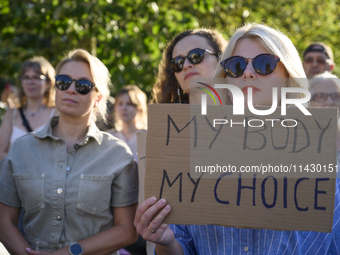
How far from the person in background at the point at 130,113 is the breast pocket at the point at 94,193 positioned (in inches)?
104

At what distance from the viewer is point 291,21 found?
36.7ft

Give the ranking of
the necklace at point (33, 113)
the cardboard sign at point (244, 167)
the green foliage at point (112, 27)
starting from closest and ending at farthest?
the cardboard sign at point (244, 167) → the necklace at point (33, 113) → the green foliage at point (112, 27)

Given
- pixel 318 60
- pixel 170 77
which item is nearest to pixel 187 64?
pixel 170 77

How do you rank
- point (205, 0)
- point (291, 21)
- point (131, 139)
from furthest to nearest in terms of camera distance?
point (291, 21) < point (205, 0) < point (131, 139)

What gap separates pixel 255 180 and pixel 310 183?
0.20 metres

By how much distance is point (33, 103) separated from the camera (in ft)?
12.6

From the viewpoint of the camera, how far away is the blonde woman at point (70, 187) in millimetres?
2059

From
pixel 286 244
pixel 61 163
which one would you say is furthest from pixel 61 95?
pixel 286 244

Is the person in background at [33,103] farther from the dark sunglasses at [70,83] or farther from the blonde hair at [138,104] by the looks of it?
the dark sunglasses at [70,83]

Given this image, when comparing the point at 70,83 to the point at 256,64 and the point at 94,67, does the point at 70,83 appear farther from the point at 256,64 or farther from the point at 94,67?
the point at 256,64

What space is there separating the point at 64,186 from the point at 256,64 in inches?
49.5

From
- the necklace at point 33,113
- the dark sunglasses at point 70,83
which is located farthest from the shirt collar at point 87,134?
the necklace at point 33,113

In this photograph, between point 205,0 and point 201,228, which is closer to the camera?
point 201,228

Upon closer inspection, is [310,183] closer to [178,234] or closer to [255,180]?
[255,180]
